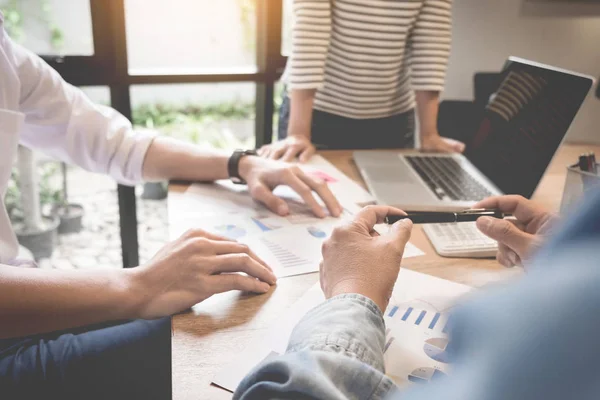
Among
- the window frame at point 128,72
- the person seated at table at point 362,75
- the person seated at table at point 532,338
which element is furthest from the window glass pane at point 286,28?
the person seated at table at point 532,338

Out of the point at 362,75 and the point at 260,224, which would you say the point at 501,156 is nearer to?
the point at 362,75

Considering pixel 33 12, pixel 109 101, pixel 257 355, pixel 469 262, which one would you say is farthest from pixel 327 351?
pixel 33 12

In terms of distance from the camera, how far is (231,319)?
26.6 inches

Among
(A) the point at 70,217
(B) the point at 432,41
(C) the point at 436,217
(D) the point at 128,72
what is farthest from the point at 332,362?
(A) the point at 70,217

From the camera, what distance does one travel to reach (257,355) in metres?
0.60

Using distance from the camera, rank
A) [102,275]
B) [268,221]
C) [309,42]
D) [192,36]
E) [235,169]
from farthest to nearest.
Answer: [192,36] < [309,42] < [235,169] < [268,221] < [102,275]

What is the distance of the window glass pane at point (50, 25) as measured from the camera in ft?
5.90

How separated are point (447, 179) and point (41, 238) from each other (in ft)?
5.49

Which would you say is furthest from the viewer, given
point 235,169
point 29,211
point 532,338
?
point 29,211

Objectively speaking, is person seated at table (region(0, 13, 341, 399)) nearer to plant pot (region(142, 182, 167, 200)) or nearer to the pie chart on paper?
the pie chart on paper

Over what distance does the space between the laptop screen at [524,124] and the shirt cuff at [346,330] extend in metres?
0.64

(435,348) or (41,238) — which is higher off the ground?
(435,348)

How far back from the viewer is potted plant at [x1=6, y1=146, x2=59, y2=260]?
1.99 metres

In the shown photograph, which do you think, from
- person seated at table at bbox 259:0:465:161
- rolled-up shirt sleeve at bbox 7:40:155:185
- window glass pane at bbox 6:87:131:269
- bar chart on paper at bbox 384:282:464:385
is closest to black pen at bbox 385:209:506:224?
bar chart on paper at bbox 384:282:464:385
